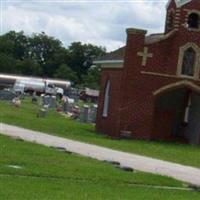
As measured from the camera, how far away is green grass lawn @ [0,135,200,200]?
1473 cm

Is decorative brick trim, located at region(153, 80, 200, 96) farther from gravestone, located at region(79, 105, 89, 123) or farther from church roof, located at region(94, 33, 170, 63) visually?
gravestone, located at region(79, 105, 89, 123)

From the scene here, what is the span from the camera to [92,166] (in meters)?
20.5

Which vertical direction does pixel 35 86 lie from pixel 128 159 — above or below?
above

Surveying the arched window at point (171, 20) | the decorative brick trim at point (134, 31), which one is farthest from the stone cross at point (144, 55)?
the arched window at point (171, 20)

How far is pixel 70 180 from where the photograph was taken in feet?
56.2

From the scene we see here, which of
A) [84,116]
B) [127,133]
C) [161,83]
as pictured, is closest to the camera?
[127,133]

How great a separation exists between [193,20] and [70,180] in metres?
26.1

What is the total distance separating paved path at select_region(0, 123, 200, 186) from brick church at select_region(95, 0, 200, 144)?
898cm

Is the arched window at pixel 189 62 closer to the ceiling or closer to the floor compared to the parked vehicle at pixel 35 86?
closer to the ceiling

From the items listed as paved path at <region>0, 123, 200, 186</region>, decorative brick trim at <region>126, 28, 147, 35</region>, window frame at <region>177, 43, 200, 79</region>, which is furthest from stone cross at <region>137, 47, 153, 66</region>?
paved path at <region>0, 123, 200, 186</region>

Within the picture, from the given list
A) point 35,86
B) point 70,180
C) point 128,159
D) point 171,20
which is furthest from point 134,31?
point 35,86

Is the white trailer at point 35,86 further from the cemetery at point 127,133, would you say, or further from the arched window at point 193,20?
the arched window at point 193,20

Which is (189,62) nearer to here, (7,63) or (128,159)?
(128,159)

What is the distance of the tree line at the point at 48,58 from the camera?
156 m
